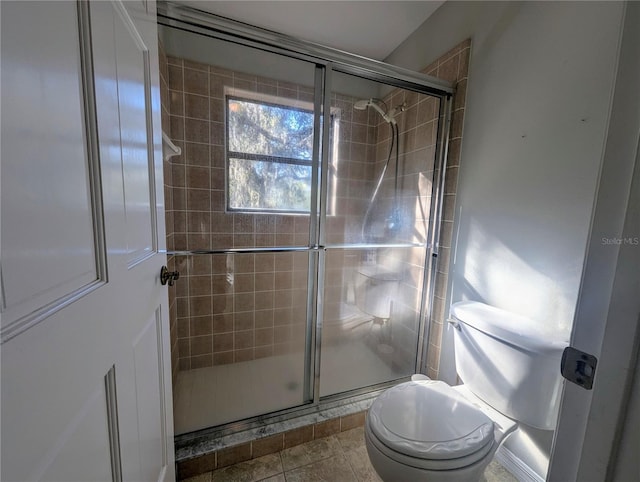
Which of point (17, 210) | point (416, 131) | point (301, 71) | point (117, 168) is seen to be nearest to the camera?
point (17, 210)

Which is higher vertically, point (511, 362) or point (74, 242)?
point (74, 242)

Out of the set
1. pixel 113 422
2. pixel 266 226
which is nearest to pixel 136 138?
pixel 113 422

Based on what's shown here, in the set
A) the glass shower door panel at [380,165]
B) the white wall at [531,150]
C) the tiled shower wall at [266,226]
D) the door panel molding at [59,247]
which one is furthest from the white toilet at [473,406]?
the door panel molding at [59,247]

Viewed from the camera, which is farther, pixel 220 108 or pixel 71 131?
pixel 220 108

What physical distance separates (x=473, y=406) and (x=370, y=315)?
34.9 inches

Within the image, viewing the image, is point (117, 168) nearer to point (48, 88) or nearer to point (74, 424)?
point (48, 88)

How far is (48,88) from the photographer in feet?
1.16

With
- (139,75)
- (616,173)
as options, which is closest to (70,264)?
(139,75)

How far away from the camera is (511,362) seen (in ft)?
3.26

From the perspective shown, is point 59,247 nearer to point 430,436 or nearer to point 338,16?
point 430,436

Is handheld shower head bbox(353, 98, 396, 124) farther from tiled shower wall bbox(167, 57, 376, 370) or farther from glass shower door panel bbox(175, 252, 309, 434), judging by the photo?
glass shower door panel bbox(175, 252, 309, 434)

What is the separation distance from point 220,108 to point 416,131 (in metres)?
1.20

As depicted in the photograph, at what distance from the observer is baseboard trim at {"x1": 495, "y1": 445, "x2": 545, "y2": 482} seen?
112 cm

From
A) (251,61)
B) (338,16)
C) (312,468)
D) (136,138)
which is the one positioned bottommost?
(312,468)
